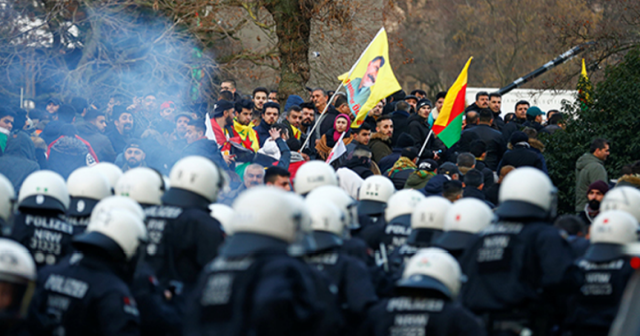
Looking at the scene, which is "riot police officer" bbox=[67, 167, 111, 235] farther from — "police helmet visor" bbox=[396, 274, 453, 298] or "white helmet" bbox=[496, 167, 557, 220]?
"white helmet" bbox=[496, 167, 557, 220]

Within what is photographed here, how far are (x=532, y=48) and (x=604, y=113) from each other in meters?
23.7

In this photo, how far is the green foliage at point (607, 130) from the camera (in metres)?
12.5

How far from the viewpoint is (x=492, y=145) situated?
11.9m

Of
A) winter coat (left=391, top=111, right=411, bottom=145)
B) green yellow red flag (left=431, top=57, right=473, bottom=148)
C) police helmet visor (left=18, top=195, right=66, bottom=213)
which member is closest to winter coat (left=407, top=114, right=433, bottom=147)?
winter coat (left=391, top=111, right=411, bottom=145)

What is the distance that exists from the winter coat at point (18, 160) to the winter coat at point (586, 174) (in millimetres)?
7080

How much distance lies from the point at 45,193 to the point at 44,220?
281mm

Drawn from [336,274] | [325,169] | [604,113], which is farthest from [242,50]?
[336,274]

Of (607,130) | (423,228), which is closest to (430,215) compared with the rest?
(423,228)

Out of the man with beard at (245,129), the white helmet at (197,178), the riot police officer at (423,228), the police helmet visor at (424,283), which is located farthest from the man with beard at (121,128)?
the police helmet visor at (424,283)

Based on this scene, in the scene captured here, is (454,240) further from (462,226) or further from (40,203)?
(40,203)

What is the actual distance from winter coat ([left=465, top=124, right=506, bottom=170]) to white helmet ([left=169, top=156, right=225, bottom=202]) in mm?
6793

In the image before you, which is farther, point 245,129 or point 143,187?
point 245,129

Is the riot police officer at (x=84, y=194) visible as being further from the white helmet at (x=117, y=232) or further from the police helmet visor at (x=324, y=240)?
the police helmet visor at (x=324, y=240)

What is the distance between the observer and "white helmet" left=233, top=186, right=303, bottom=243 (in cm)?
407
